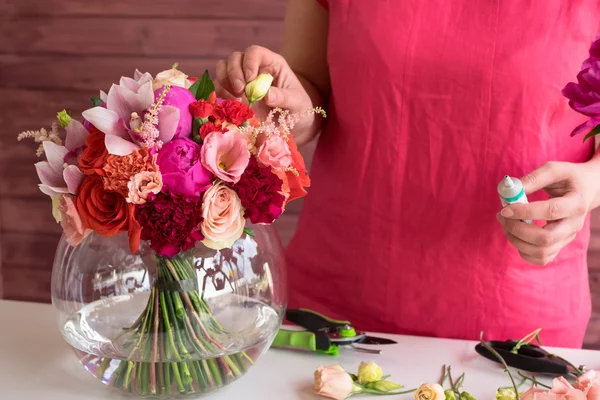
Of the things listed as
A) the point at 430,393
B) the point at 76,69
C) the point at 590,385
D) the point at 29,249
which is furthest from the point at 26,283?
the point at 590,385

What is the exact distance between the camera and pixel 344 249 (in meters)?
1.09

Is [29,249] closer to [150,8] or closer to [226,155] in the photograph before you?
[150,8]

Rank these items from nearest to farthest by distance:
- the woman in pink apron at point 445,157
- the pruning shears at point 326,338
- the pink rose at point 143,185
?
the pink rose at point 143,185 < the pruning shears at point 326,338 < the woman in pink apron at point 445,157

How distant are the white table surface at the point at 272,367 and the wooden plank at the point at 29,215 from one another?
4.34 ft

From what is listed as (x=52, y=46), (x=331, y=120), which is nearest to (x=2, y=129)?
(x=52, y=46)

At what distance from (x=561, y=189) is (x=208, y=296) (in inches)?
20.8

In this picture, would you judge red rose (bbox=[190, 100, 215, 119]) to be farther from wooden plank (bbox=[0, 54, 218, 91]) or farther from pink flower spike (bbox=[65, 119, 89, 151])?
wooden plank (bbox=[0, 54, 218, 91])

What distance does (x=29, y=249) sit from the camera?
222 centimetres

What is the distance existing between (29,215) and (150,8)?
2.63 ft

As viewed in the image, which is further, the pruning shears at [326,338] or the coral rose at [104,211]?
the pruning shears at [326,338]

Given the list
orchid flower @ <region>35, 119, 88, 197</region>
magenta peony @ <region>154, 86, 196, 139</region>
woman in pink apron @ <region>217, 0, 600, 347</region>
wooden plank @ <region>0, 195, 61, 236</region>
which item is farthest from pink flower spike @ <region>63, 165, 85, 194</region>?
wooden plank @ <region>0, 195, 61, 236</region>

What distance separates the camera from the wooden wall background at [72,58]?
1.92 m

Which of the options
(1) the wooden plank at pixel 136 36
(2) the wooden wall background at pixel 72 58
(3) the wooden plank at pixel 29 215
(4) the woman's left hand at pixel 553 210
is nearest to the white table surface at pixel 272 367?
(4) the woman's left hand at pixel 553 210

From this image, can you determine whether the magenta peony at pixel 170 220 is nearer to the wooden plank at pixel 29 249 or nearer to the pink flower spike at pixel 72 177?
the pink flower spike at pixel 72 177
